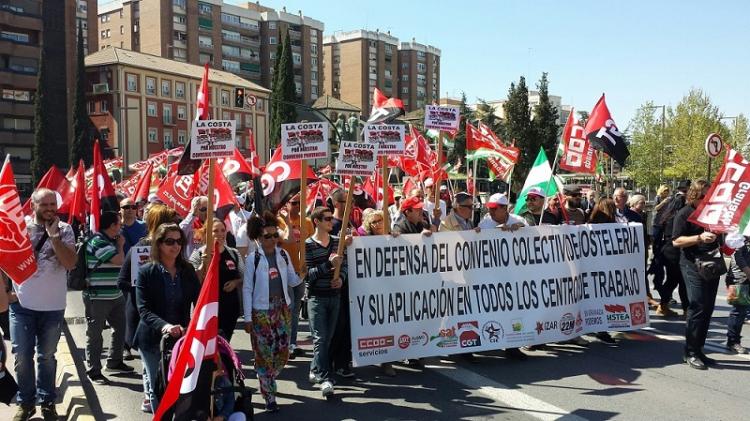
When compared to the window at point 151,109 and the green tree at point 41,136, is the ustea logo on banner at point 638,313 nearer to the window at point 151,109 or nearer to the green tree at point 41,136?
the green tree at point 41,136

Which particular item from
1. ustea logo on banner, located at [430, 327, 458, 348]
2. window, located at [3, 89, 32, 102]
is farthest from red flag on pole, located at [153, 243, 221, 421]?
window, located at [3, 89, 32, 102]

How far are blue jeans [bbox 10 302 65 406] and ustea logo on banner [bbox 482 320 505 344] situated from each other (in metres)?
4.27

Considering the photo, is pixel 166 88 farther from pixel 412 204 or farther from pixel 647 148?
pixel 412 204

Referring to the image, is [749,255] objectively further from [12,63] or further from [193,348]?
[12,63]

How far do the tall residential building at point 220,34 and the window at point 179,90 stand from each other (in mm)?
10511

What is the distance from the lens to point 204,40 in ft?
299

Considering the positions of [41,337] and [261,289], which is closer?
[41,337]

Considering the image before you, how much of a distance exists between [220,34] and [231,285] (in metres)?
92.3

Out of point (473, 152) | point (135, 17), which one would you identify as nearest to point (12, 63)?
point (135, 17)

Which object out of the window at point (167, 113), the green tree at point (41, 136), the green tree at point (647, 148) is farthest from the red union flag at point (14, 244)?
the window at point (167, 113)

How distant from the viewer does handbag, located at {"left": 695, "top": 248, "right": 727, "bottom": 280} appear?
6.96 metres

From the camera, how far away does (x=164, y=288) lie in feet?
16.1

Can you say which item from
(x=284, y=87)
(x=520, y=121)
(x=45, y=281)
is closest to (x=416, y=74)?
(x=284, y=87)

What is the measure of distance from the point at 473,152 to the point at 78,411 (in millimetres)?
9230
